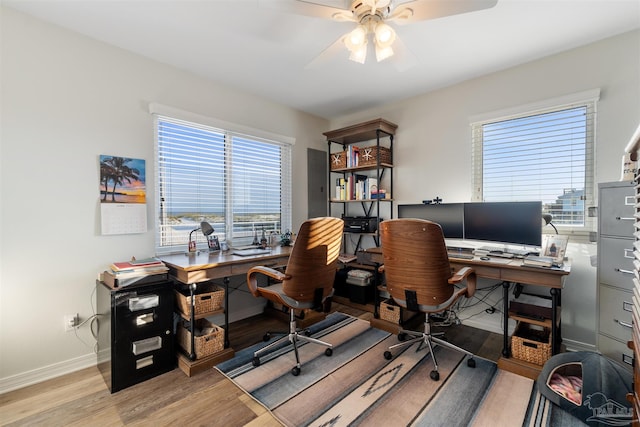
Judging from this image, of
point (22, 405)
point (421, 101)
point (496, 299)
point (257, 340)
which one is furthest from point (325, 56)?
point (22, 405)

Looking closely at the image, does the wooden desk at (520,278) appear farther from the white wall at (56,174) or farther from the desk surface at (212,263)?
the white wall at (56,174)

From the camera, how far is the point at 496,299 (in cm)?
264

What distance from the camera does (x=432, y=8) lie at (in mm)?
1472

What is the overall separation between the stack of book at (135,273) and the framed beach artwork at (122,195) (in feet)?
1.30

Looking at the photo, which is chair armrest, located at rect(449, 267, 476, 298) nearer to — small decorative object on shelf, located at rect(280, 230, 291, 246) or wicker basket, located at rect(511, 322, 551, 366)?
wicker basket, located at rect(511, 322, 551, 366)

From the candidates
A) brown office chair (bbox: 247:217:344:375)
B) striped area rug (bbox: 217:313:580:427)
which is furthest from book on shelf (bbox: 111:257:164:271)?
striped area rug (bbox: 217:313:580:427)

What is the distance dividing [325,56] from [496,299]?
8.70 ft

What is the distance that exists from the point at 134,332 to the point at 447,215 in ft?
9.07

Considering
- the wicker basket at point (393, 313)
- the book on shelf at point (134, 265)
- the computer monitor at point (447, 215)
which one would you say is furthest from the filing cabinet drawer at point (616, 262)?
the book on shelf at point (134, 265)

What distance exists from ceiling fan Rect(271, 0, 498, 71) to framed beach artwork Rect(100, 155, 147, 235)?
1.80 m

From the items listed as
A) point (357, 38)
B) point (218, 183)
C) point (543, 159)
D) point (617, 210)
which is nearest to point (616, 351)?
point (617, 210)

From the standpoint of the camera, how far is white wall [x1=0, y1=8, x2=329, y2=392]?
1.82 m

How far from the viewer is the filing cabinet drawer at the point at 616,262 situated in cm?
159

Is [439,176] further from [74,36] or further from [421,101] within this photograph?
[74,36]
